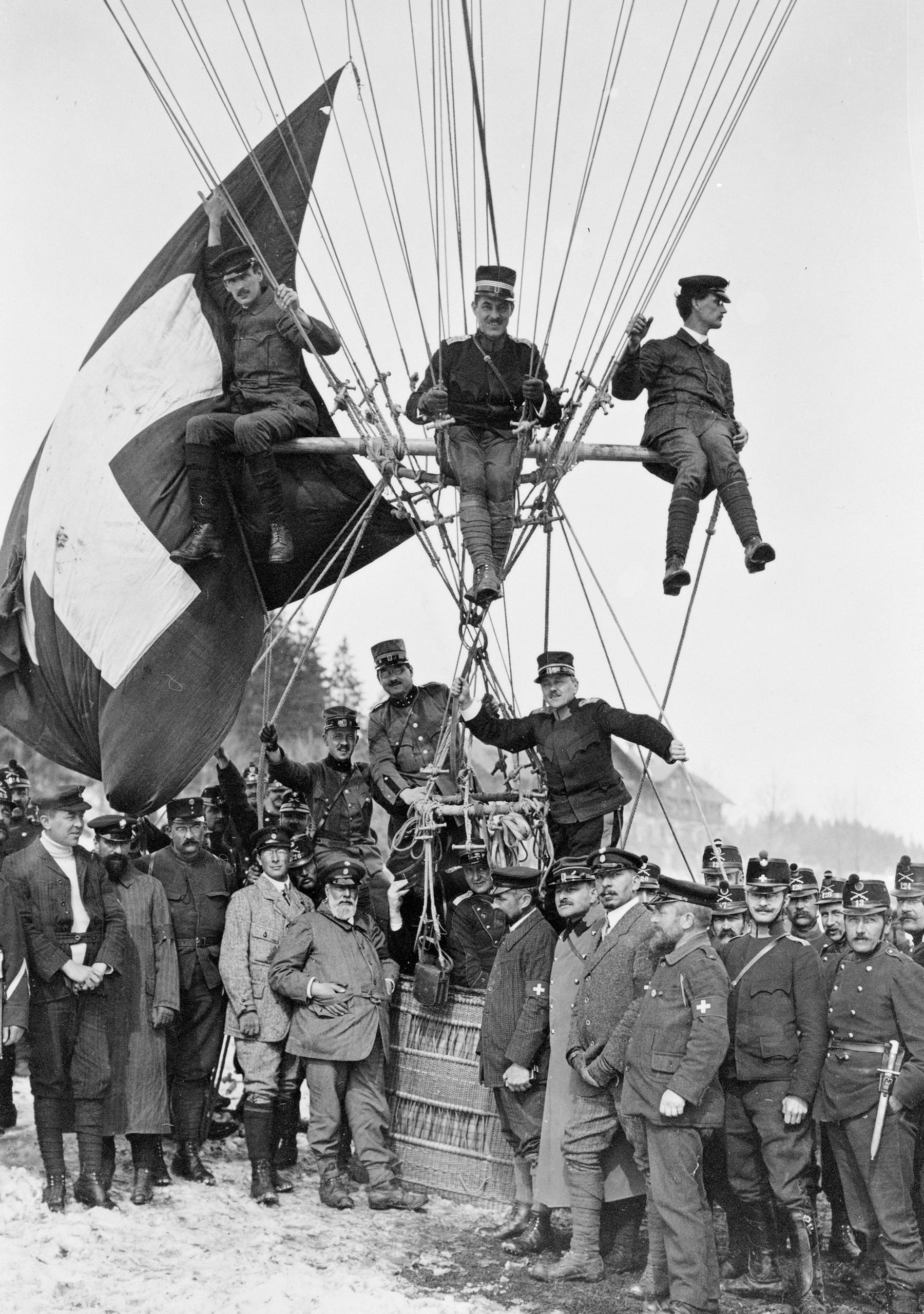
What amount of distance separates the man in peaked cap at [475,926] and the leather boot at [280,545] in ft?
6.25

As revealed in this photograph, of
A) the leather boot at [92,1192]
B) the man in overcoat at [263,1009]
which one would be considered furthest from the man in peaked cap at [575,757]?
the leather boot at [92,1192]

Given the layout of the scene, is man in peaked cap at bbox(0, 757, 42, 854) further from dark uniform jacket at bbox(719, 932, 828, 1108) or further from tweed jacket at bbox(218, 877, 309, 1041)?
dark uniform jacket at bbox(719, 932, 828, 1108)

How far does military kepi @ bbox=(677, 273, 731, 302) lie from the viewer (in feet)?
23.9

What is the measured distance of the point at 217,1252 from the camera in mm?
5461

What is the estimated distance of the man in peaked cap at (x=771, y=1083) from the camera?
5.32m

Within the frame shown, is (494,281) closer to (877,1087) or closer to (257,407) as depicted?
(257,407)

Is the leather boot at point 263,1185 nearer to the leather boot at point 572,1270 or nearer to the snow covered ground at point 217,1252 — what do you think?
the snow covered ground at point 217,1252

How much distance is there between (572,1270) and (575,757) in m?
2.32

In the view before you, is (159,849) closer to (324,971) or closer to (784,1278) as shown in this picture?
(324,971)

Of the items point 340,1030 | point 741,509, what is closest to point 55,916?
point 340,1030

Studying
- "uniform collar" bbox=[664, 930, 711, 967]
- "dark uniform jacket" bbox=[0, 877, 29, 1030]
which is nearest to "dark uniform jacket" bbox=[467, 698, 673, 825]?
"uniform collar" bbox=[664, 930, 711, 967]

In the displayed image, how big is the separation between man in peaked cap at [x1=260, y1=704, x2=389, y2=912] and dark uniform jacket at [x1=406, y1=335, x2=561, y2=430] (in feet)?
5.51

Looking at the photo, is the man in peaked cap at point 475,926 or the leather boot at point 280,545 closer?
the man in peaked cap at point 475,926

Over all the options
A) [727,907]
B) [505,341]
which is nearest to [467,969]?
[727,907]
